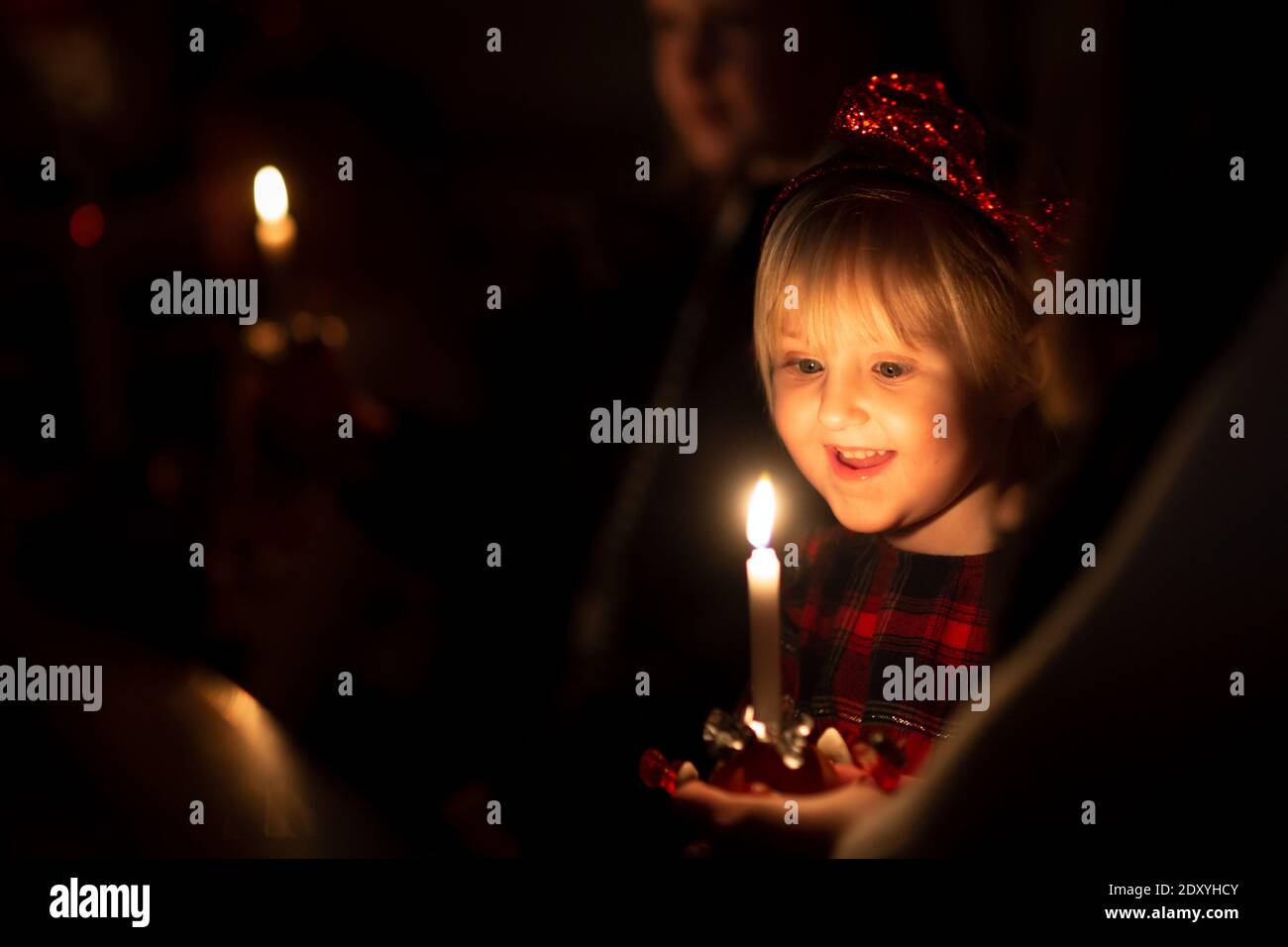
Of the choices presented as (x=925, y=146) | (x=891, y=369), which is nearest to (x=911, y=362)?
(x=891, y=369)

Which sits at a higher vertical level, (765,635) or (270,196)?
(270,196)

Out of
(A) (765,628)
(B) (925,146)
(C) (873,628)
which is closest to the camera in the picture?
(A) (765,628)

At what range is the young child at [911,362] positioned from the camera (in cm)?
80

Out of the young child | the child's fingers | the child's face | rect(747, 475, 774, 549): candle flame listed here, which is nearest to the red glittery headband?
the young child

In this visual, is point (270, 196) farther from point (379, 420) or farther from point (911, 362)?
point (911, 362)

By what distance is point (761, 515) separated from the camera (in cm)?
74

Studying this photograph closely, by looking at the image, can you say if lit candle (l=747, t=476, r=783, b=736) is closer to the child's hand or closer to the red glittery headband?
the child's hand

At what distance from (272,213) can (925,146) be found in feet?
1.66

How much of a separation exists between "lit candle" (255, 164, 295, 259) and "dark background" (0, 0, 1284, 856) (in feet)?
0.11

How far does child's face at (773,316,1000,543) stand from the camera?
80 centimetres

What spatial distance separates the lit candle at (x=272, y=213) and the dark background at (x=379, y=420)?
0.03 m

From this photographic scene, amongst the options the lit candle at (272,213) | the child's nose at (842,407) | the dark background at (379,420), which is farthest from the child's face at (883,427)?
the lit candle at (272,213)
